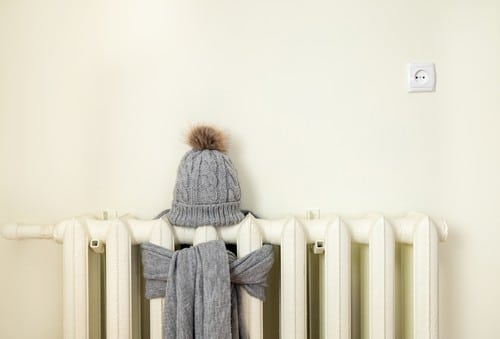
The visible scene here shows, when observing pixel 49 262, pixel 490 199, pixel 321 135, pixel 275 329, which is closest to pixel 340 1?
pixel 321 135

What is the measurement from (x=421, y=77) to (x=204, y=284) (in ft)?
2.43

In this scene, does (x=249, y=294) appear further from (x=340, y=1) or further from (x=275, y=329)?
(x=340, y=1)

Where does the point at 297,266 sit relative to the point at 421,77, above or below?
below

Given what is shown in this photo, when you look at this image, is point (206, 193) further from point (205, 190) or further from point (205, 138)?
point (205, 138)

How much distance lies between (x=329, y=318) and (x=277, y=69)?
627 mm

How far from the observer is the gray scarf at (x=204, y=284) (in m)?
0.84

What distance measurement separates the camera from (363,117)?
1.02m

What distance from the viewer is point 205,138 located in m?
0.94

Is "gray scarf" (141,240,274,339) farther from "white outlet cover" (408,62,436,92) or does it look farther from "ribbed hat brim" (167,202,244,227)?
"white outlet cover" (408,62,436,92)

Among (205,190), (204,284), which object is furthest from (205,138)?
(204,284)

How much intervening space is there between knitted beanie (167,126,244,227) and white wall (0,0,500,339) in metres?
0.11

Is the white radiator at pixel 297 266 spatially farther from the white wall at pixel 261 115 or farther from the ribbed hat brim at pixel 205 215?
the white wall at pixel 261 115

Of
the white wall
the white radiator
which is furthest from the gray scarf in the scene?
the white wall

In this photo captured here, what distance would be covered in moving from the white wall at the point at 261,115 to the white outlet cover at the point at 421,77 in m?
0.02
